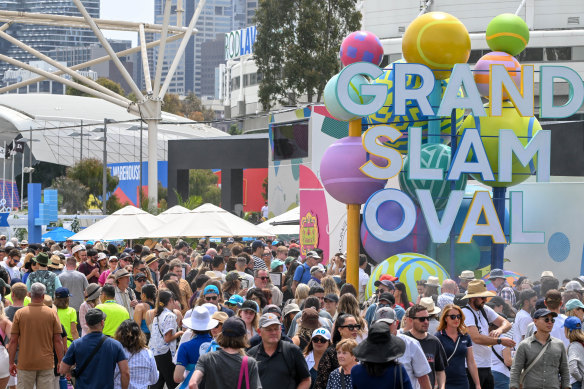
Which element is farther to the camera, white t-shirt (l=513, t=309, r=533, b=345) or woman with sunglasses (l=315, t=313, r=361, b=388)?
white t-shirt (l=513, t=309, r=533, b=345)

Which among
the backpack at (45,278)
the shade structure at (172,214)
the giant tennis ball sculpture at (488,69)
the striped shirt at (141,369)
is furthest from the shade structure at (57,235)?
the striped shirt at (141,369)

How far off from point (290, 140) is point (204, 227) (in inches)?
540

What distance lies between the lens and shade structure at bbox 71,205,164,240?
21.0m

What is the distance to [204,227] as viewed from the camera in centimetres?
2122

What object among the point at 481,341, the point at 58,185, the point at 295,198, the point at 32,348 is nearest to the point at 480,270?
the point at 481,341

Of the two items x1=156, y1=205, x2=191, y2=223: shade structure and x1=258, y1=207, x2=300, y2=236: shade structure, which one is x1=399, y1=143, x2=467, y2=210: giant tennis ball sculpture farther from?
x1=258, y1=207, x2=300, y2=236: shade structure

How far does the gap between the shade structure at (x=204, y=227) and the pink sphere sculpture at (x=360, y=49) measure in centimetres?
451

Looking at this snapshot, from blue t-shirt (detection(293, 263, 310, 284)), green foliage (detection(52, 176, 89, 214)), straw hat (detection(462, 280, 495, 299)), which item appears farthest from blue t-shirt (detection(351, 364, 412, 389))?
green foliage (detection(52, 176, 89, 214))

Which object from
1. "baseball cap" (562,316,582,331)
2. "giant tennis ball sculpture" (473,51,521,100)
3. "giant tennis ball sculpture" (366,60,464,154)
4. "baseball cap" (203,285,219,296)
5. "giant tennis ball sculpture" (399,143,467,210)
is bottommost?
"baseball cap" (562,316,582,331)

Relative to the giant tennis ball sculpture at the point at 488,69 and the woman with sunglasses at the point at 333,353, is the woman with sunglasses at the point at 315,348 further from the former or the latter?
the giant tennis ball sculpture at the point at 488,69

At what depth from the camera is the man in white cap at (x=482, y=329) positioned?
33.7 feet

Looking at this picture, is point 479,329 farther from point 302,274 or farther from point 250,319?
point 302,274

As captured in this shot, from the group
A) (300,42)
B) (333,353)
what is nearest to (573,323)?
(333,353)

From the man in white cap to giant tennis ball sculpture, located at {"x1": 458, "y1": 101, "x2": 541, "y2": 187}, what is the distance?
6.73 metres
